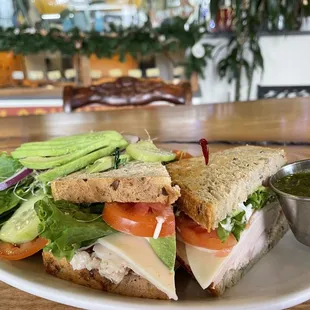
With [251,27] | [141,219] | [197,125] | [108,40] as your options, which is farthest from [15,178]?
[251,27]

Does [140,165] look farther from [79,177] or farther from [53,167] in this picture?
[53,167]

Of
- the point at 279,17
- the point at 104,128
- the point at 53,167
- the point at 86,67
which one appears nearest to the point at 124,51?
the point at 86,67

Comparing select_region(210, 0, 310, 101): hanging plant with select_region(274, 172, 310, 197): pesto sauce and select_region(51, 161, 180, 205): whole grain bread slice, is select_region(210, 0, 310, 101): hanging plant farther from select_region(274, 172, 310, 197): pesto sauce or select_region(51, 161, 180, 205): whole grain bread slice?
select_region(51, 161, 180, 205): whole grain bread slice

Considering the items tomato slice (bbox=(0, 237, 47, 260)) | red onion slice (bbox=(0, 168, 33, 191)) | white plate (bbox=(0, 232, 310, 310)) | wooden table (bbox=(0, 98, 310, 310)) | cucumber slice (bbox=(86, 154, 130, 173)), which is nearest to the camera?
white plate (bbox=(0, 232, 310, 310))

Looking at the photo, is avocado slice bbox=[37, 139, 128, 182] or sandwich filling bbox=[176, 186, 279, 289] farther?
avocado slice bbox=[37, 139, 128, 182]

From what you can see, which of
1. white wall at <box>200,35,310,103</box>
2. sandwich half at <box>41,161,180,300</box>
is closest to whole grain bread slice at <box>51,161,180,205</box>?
sandwich half at <box>41,161,180,300</box>

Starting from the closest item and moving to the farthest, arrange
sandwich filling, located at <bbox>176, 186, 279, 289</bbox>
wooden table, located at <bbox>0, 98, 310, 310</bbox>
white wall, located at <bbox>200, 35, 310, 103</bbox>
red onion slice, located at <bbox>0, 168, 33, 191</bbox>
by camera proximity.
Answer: sandwich filling, located at <bbox>176, 186, 279, 289</bbox> < red onion slice, located at <bbox>0, 168, 33, 191</bbox> < wooden table, located at <bbox>0, 98, 310, 310</bbox> < white wall, located at <bbox>200, 35, 310, 103</bbox>
